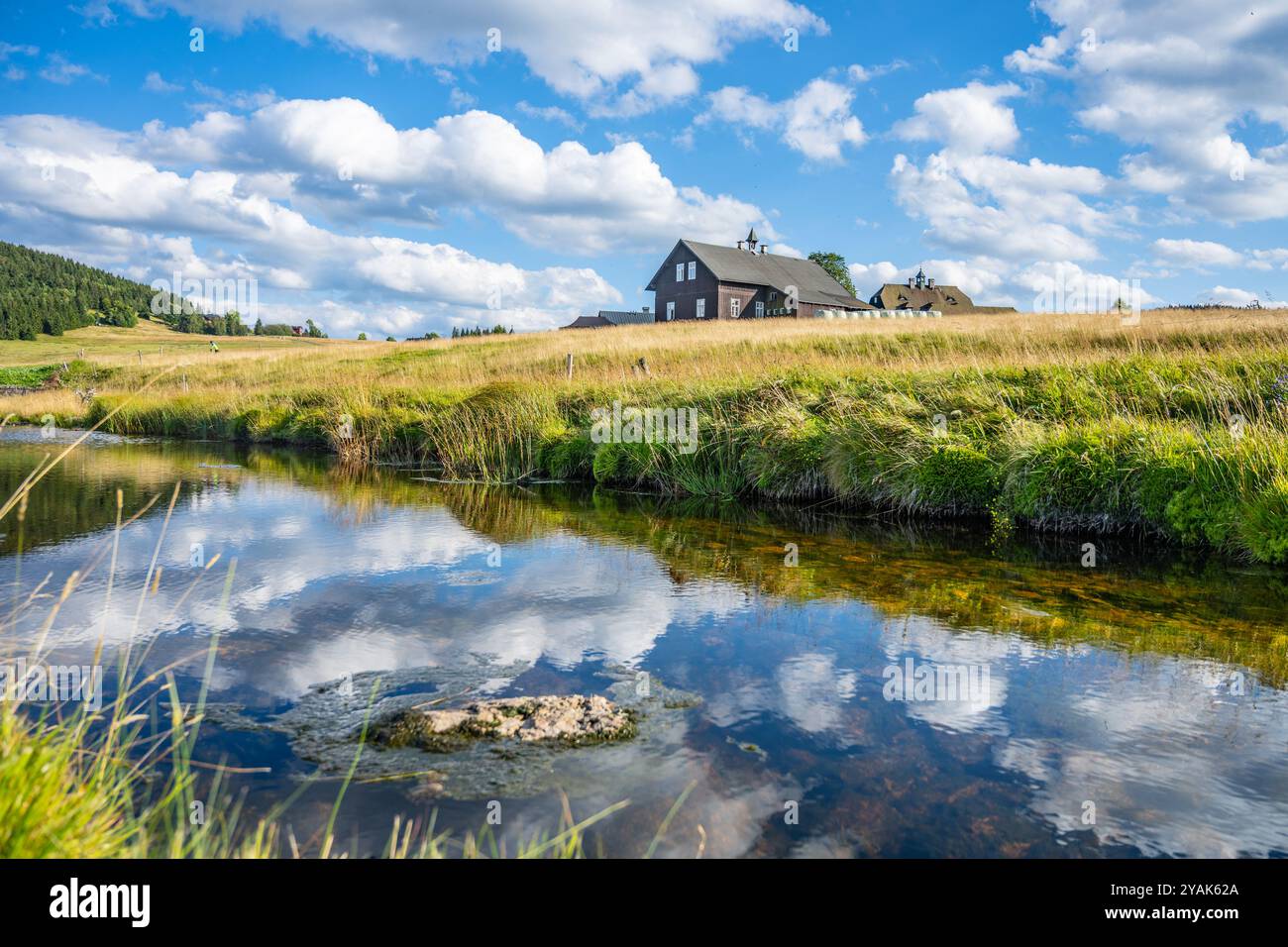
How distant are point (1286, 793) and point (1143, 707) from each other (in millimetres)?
1046

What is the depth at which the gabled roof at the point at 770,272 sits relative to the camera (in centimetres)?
5497

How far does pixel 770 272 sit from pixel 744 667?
5604cm

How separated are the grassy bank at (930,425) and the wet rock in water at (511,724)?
7.54ft

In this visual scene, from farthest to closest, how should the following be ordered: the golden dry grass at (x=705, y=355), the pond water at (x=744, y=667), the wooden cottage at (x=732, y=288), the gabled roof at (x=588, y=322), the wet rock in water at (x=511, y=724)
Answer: the gabled roof at (x=588, y=322) → the wooden cottage at (x=732, y=288) → the golden dry grass at (x=705, y=355) → the wet rock in water at (x=511, y=724) → the pond water at (x=744, y=667)

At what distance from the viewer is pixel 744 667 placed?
5.89 metres

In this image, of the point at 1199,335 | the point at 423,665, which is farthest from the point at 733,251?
the point at 423,665

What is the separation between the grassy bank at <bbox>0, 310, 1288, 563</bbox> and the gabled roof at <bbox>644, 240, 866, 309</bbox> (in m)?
30.6

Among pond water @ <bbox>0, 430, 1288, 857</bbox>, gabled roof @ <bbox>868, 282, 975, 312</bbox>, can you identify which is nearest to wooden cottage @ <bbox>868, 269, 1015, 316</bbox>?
gabled roof @ <bbox>868, 282, 975, 312</bbox>

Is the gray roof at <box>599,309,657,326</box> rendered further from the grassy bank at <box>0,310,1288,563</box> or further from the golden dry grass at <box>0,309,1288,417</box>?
the grassy bank at <box>0,310,1288,563</box>

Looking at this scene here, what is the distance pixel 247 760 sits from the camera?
167 inches

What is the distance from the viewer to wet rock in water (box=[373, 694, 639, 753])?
453cm

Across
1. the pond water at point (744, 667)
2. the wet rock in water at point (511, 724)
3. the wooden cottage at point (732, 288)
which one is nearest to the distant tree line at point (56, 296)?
the wooden cottage at point (732, 288)

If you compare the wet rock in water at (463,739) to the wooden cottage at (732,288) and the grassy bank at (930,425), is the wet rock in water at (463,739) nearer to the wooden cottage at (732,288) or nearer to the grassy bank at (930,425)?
the grassy bank at (930,425)
